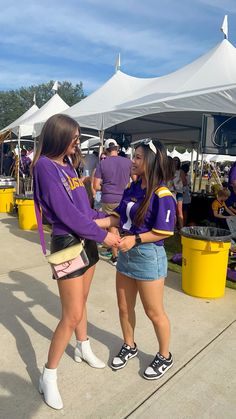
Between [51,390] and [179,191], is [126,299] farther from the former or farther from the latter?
[179,191]

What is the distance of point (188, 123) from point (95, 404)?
10.4 meters

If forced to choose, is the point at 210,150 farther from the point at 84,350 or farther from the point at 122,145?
the point at 122,145

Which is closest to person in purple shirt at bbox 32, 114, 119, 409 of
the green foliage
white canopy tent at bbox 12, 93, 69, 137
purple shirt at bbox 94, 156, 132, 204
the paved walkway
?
the paved walkway

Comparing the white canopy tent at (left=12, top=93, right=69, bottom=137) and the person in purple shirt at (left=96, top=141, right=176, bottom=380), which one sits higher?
the white canopy tent at (left=12, top=93, right=69, bottom=137)

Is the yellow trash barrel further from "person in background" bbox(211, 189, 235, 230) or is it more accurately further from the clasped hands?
"person in background" bbox(211, 189, 235, 230)

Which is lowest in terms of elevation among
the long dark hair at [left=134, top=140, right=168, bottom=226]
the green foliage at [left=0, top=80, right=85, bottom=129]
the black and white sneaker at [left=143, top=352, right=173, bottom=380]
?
the black and white sneaker at [left=143, top=352, right=173, bottom=380]

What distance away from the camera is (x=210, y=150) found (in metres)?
6.19

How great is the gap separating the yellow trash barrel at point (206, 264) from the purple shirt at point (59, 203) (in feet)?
7.24

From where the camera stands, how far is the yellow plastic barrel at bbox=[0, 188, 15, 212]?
9.72m

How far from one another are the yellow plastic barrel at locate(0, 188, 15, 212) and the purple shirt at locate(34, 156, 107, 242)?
8024mm

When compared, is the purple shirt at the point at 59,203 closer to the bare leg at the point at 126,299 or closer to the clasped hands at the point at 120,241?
the clasped hands at the point at 120,241

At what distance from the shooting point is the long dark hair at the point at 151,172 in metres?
2.28

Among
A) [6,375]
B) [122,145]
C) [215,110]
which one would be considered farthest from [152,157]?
[122,145]

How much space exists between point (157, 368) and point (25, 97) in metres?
96.8
